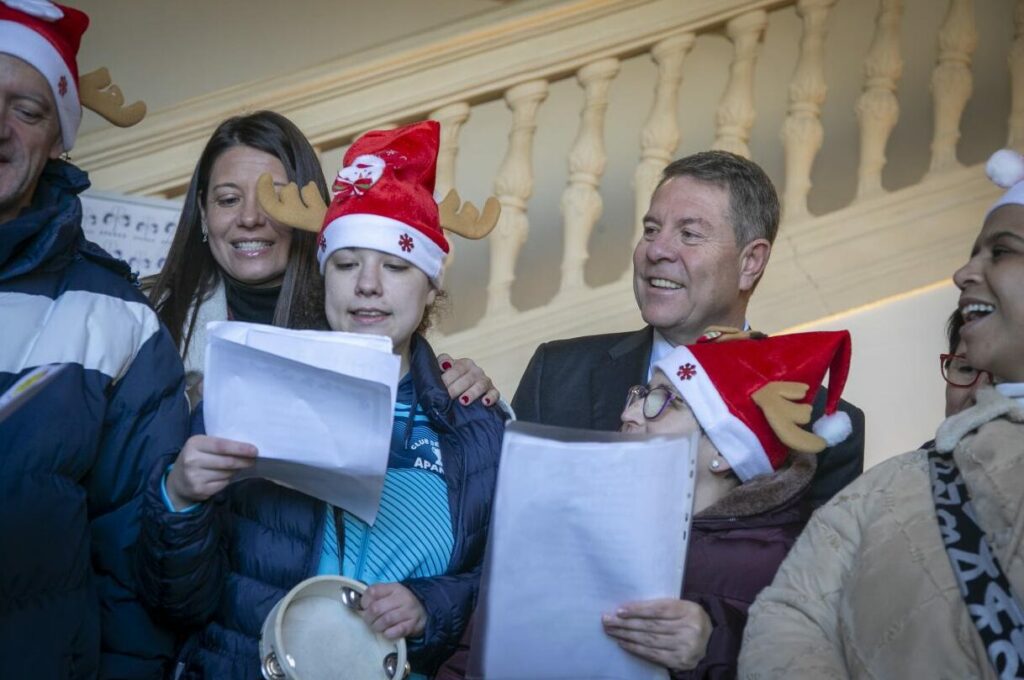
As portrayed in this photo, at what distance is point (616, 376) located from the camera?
2973 mm

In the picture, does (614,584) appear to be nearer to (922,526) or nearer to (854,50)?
(922,526)

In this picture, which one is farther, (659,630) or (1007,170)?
(1007,170)

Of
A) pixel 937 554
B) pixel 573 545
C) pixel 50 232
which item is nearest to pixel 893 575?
pixel 937 554

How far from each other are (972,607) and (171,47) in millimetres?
3676

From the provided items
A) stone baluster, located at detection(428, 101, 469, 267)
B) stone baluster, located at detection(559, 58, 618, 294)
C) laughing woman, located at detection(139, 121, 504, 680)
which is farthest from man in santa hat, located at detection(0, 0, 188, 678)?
stone baluster, located at detection(559, 58, 618, 294)

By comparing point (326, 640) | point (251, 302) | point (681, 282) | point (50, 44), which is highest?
point (50, 44)

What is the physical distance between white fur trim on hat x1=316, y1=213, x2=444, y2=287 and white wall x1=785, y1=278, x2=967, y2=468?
5.67 feet

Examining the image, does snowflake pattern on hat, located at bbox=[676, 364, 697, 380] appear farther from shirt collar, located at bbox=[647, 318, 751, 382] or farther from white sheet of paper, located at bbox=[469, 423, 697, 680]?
shirt collar, located at bbox=[647, 318, 751, 382]

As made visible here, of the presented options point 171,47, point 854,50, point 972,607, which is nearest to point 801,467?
point 972,607

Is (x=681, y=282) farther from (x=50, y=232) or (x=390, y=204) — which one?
(x=50, y=232)

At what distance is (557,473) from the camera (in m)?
2.04

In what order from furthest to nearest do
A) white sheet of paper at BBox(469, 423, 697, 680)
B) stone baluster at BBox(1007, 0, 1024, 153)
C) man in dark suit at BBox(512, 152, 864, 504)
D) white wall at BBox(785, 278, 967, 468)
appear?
stone baluster at BBox(1007, 0, 1024, 153), white wall at BBox(785, 278, 967, 468), man in dark suit at BBox(512, 152, 864, 504), white sheet of paper at BBox(469, 423, 697, 680)

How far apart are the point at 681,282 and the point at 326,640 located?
1099 millimetres

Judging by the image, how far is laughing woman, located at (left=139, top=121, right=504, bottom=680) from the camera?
215 cm
